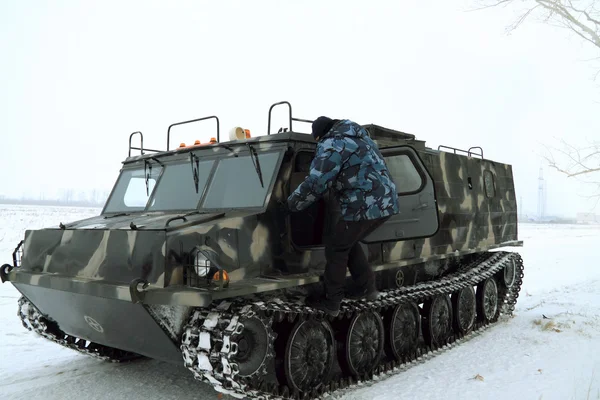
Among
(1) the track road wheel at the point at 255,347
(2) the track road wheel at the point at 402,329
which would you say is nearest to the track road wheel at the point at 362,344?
(2) the track road wheel at the point at 402,329

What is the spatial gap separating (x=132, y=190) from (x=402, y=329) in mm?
3591

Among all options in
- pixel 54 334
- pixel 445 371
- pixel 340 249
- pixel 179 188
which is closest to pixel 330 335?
pixel 340 249

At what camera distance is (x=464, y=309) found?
26.0 ft

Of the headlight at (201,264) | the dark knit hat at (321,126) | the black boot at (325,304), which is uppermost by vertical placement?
the dark knit hat at (321,126)

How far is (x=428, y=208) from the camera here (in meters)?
5.61

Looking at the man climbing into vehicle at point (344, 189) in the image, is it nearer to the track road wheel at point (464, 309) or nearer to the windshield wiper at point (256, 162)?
the windshield wiper at point (256, 162)

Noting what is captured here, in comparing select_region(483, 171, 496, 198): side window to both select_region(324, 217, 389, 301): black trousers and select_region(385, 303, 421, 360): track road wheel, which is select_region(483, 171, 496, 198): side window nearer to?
select_region(385, 303, 421, 360): track road wheel

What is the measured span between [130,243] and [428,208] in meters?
2.97

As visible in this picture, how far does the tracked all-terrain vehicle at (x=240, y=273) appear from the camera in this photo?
13.6 ft

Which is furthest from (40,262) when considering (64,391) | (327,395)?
(327,395)

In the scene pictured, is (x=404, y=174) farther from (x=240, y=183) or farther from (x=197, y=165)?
(x=197, y=165)

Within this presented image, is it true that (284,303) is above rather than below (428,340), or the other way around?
above

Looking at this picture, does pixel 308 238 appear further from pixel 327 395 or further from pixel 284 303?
pixel 327 395

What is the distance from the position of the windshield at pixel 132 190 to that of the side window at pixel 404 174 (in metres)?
2.65
